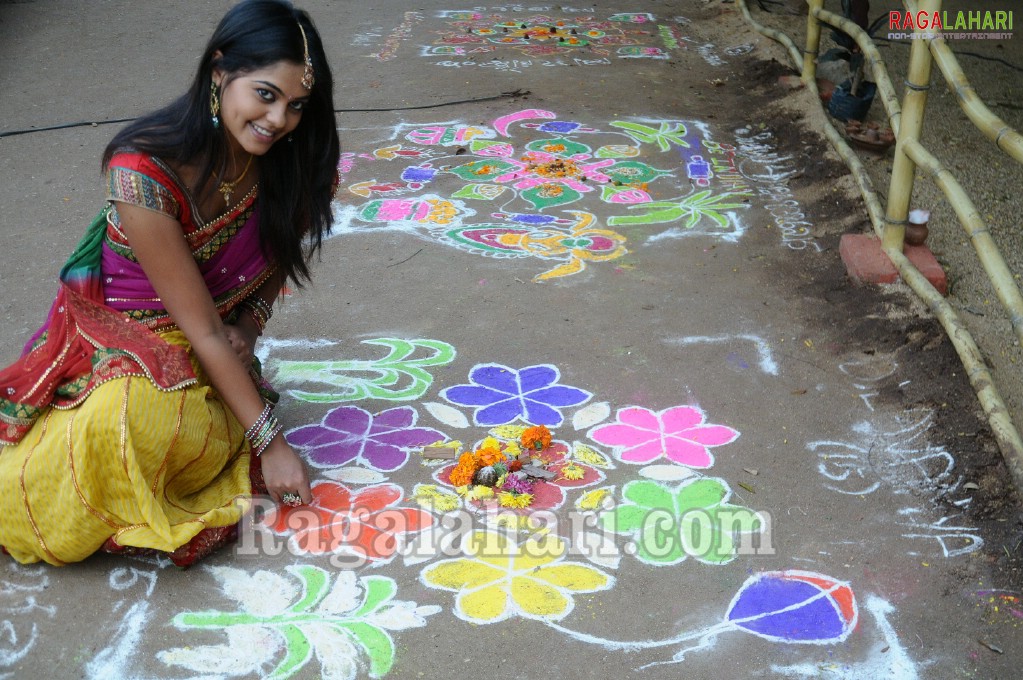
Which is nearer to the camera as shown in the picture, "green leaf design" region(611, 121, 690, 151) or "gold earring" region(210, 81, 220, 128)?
"gold earring" region(210, 81, 220, 128)

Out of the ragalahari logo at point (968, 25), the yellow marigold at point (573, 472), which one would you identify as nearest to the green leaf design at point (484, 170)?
the yellow marigold at point (573, 472)

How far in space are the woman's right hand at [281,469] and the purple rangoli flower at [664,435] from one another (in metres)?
0.79

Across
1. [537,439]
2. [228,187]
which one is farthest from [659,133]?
[228,187]

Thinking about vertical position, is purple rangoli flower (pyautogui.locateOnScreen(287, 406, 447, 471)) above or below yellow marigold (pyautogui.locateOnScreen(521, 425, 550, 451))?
below

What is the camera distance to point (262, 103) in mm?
2051

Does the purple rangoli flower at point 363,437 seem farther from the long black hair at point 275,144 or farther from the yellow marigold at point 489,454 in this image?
the long black hair at point 275,144

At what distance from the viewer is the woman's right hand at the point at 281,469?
7.19 feet

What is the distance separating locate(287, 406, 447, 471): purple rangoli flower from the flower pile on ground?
0.50 feet

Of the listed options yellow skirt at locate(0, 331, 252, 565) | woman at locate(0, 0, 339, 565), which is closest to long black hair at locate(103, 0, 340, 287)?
woman at locate(0, 0, 339, 565)

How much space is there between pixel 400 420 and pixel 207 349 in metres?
0.67

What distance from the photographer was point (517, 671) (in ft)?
6.07

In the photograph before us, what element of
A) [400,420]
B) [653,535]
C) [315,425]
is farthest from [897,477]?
[315,425]

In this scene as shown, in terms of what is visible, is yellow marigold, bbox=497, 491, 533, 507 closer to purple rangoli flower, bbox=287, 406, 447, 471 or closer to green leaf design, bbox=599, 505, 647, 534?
green leaf design, bbox=599, 505, 647, 534

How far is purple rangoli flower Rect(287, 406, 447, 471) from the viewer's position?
2.49 meters
